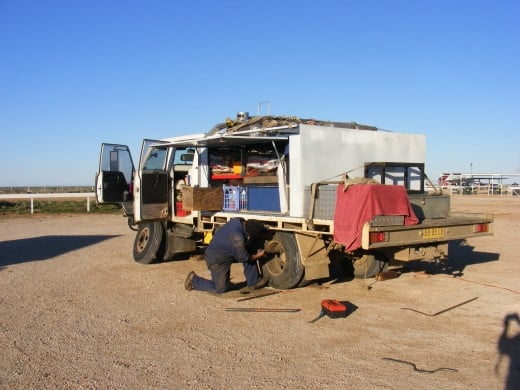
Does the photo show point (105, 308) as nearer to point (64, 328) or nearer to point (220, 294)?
point (64, 328)

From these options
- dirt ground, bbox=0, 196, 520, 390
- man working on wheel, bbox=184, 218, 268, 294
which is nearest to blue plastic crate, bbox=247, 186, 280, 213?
man working on wheel, bbox=184, 218, 268, 294

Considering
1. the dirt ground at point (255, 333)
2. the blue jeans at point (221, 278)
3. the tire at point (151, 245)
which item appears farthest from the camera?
the tire at point (151, 245)

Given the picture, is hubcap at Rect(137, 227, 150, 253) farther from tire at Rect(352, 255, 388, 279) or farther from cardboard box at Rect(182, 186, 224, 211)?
tire at Rect(352, 255, 388, 279)

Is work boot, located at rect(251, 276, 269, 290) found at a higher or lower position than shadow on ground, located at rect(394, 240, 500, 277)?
higher

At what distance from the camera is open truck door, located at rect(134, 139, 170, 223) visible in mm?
10523

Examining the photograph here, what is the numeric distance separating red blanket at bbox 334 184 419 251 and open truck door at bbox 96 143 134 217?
567 cm

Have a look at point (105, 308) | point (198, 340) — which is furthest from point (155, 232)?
point (198, 340)

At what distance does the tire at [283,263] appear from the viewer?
809cm

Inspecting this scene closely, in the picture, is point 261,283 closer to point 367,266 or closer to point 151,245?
point 367,266

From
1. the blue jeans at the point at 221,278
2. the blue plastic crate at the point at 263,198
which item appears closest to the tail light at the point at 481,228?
the blue plastic crate at the point at 263,198

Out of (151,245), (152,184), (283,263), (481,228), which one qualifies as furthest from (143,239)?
(481,228)

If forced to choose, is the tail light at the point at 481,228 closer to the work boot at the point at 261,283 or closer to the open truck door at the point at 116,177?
the work boot at the point at 261,283

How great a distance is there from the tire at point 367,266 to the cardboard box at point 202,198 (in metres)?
2.67

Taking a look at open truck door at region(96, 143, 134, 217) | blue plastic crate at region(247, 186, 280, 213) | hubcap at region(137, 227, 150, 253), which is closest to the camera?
blue plastic crate at region(247, 186, 280, 213)
